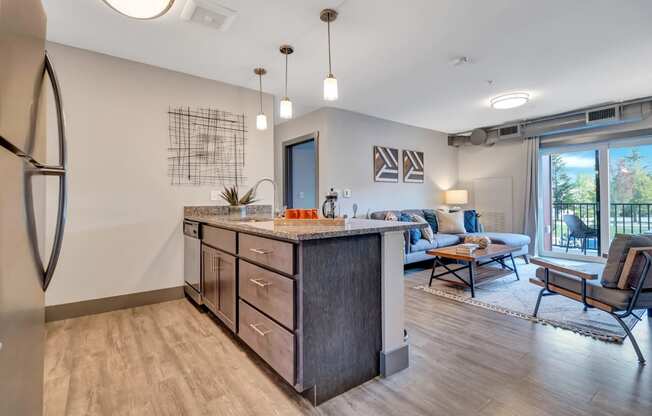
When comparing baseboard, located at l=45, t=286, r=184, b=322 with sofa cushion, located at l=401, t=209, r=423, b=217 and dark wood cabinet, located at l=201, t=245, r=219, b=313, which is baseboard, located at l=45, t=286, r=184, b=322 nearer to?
dark wood cabinet, located at l=201, t=245, r=219, b=313

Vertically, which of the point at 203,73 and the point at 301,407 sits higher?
the point at 203,73

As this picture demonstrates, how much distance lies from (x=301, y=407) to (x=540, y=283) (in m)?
2.23

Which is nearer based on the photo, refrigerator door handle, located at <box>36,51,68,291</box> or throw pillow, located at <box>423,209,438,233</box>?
refrigerator door handle, located at <box>36,51,68,291</box>

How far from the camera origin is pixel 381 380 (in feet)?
5.86

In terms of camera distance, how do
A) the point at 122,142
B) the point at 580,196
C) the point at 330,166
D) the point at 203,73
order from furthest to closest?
the point at 580,196 < the point at 330,166 < the point at 203,73 < the point at 122,142

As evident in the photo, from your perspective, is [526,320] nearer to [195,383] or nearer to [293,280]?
[293,280]

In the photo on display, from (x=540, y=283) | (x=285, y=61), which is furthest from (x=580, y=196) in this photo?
(x=285, y=61)

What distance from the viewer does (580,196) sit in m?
5.27

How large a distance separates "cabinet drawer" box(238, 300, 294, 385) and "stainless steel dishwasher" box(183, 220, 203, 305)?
1000 millimetres

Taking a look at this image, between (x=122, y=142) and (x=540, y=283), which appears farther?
(x=122, y=142)

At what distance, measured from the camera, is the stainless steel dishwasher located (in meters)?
2.87

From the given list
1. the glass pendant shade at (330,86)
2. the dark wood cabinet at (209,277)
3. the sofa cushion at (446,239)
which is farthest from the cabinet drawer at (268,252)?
the sofa cushion at (446,239)

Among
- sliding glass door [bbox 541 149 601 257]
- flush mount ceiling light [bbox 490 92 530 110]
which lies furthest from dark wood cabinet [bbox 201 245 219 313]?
sliding glass door [bbox 541 149 601 257]

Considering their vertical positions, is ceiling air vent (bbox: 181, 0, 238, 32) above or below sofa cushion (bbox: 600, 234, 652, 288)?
above
